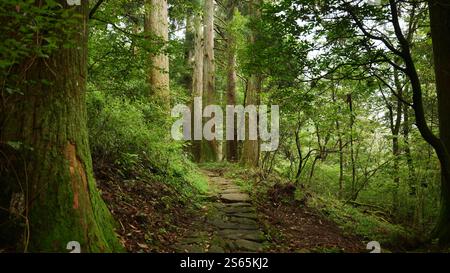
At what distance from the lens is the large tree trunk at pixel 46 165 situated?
3158 mm

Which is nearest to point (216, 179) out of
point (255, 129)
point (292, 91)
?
point (255, 129)

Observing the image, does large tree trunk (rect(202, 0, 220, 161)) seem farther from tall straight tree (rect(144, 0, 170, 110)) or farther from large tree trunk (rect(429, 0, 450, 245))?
large tree trunk (rect(429, 0, 450, 245))

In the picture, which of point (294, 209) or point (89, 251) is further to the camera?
point (294, 209)

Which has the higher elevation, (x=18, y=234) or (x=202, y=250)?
(x=18, y=234)

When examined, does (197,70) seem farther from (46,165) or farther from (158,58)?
(46,165)

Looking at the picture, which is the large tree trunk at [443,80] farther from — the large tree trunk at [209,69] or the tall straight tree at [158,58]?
the large tree trunk at [209,69]

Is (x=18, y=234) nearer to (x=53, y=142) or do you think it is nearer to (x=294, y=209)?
(x=53, y=142)

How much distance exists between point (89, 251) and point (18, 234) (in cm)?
62

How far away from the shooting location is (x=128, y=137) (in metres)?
6.72

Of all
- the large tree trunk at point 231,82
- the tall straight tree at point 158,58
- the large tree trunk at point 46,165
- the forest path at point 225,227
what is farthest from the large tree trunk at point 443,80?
the large tree trunk at point 231,82

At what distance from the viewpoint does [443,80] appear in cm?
617

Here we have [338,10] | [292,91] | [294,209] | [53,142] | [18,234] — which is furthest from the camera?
[294,209]

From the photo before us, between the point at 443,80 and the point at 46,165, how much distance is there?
6267 millimetres

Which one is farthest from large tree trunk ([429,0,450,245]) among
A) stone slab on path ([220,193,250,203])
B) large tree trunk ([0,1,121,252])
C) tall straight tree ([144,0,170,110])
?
tall straight tree ([144,0,170,110])
